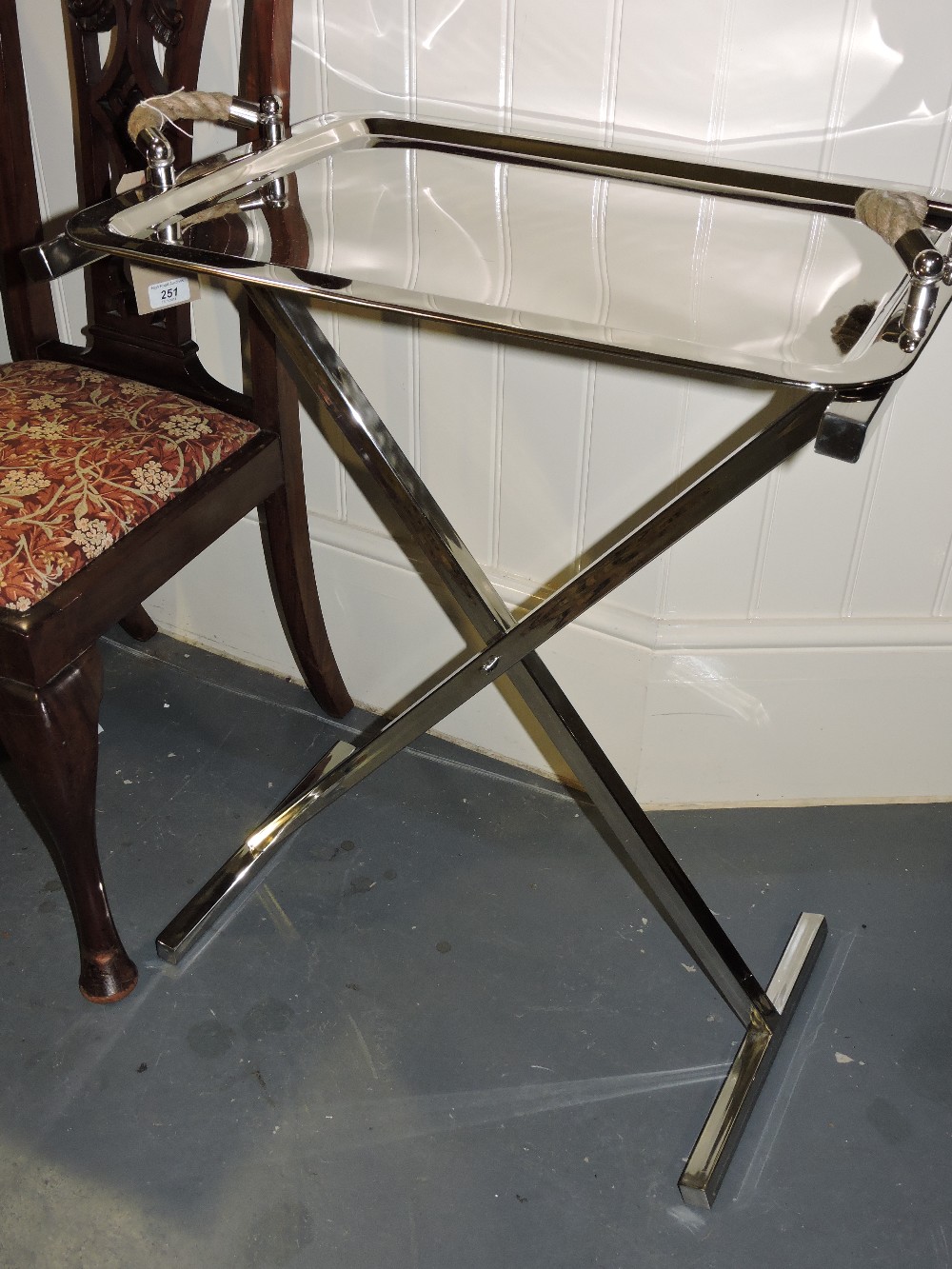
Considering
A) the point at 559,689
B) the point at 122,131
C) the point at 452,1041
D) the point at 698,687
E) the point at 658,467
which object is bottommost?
the point at 452,1041

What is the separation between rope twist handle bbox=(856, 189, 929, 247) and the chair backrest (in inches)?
25.3

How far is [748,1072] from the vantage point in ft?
4.16

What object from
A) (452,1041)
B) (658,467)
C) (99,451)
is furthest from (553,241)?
(452,1041)

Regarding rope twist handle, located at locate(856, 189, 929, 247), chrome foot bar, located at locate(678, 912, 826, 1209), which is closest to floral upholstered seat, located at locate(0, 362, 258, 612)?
rope twist handle, located at locate(856, 189, 929, 247)

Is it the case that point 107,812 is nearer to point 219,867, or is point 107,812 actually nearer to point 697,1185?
point 219,867

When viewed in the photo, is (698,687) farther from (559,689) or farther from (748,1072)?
(748,1072)

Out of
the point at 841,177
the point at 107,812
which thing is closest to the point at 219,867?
the point at 107,812

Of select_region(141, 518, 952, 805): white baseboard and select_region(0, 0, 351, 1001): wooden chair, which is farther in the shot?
select_region(141, 518, 952, 805): white baseboard

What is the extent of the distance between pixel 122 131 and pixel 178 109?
342 mm

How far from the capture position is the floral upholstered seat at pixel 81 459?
117 cm

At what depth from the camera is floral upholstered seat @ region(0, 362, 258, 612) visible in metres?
1.17

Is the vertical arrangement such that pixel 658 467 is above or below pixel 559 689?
above

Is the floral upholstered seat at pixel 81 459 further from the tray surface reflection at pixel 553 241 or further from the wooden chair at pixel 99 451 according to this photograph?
the tray surface reflection at pixel 553 241

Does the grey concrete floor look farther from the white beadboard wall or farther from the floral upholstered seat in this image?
the floral upholstered seat
